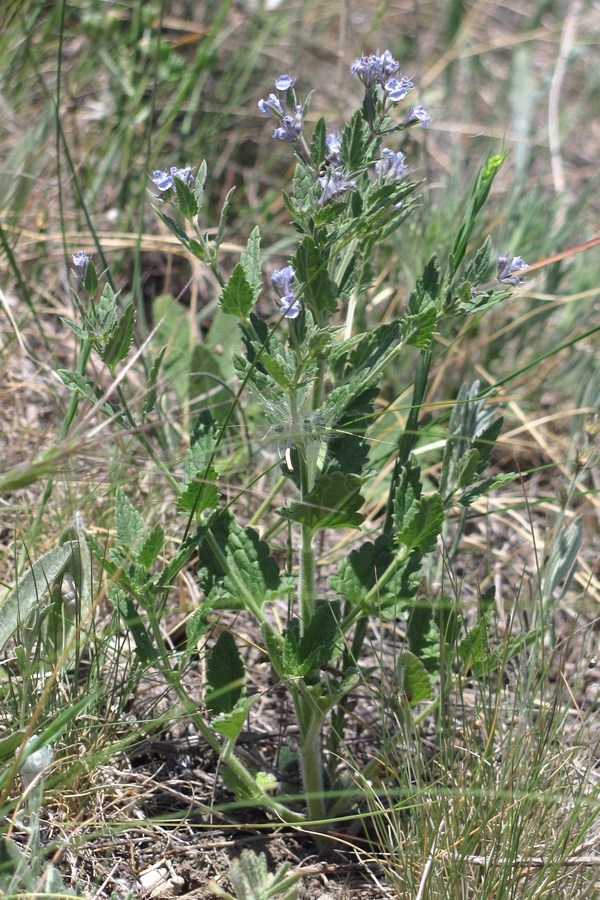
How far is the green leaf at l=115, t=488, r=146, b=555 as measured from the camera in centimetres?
138

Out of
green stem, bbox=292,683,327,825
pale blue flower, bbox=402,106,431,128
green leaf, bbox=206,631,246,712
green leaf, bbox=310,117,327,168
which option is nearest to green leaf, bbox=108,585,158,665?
green leaf, bbox=206,631,246,712

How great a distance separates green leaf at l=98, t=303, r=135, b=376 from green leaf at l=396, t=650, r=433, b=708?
0.65 m

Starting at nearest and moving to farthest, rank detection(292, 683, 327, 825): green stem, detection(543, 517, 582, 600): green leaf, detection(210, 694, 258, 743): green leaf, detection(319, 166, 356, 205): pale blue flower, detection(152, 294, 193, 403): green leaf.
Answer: detection(319, 166, 356, 205): pale blue flower → detection(210, 694, 258, 743): green leaf → detection(292, 683, 327, 825): green stem → detection(543, 517, 582, 600): green leaf → detection(152, 294, 193, 403): green leaf

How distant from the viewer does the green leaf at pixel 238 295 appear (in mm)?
1239

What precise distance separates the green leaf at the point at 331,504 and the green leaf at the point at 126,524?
0.24m

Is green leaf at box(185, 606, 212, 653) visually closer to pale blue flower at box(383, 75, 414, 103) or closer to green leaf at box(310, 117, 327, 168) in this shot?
green leaf at box(310, 117, 327, 168)

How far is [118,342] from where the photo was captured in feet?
4.32

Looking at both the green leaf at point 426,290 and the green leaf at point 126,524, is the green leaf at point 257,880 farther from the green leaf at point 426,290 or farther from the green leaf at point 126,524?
the green leaf at point 426,290

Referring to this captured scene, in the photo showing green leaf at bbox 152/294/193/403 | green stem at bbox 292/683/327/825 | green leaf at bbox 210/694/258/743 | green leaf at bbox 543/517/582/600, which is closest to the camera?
green leaf at bbox 210/694/258/743

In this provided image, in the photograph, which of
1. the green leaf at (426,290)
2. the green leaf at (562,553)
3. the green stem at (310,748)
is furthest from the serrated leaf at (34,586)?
the green leaf at (562,553)

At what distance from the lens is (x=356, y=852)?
1461mm

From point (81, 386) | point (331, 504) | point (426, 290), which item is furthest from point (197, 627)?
point (426, 290)

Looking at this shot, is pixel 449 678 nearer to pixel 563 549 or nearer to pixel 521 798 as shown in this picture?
pixel 521 798

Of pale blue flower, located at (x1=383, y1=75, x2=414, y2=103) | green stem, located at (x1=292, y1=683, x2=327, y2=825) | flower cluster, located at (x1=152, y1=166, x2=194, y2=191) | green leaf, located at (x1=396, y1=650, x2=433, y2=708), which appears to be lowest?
green stem, located at (x1=292, y1=683, x2=327, y2=825)
